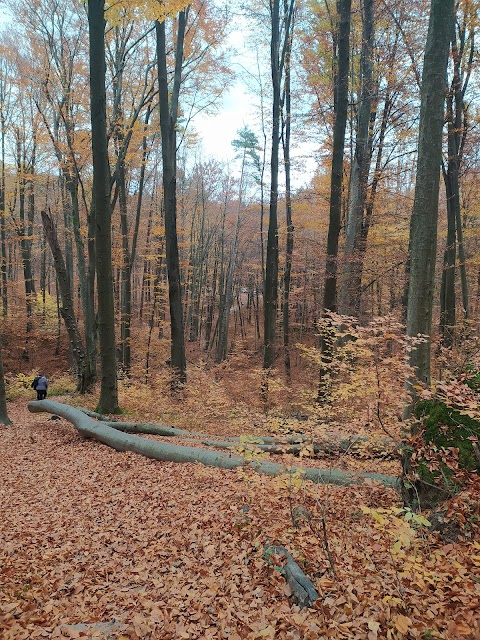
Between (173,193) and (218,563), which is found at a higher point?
(173,193)

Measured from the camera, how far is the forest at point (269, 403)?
120 inches

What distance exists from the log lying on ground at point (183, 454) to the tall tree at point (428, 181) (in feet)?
5.82

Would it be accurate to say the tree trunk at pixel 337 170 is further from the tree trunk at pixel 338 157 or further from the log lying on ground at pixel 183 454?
the log lying on ground at pixel 183 454

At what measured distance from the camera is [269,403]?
1267cm

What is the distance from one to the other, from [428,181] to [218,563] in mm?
5312

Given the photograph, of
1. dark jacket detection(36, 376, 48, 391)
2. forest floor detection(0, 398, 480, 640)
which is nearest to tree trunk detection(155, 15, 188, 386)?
dark jacket detection(36, 376, 48, 391)

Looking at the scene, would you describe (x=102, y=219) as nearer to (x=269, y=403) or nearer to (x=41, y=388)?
(x=269, y=403)

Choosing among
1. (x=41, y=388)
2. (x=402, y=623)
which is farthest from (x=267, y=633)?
(x=41, y=388)

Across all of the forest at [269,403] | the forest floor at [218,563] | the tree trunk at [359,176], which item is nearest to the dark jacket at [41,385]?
the forest at [269,403]

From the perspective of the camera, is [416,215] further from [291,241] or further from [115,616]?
[291,241]

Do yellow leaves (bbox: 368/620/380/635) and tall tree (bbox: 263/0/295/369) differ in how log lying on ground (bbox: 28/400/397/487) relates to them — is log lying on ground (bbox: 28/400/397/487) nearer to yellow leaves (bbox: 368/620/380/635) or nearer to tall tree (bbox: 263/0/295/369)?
yellow leaves (bbox: 368/620/380/635)

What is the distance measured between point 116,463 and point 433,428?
566cm

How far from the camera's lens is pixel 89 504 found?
5.42 m

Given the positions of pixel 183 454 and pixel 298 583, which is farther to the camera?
pixel 183 454
